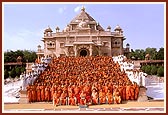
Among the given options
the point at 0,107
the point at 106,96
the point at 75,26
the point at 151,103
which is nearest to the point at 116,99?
the point at 106,96

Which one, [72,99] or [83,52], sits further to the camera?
[83,52]

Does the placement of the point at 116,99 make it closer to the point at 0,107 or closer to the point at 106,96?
the point at 106,96

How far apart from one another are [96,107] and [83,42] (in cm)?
2371

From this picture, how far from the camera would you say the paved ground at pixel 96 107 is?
16.0 meters

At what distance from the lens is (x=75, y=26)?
46.7m

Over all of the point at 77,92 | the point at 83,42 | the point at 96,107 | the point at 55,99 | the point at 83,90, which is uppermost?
the point at 83,42

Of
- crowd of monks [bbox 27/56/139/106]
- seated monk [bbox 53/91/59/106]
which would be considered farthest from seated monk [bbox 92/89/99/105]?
seated monk [bbox 53/91/59/106]

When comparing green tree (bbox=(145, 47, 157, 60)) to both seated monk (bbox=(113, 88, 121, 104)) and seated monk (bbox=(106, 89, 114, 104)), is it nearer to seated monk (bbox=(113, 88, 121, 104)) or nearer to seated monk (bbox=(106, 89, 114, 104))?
seated monk (bbox=(113, 88, 121, 104))

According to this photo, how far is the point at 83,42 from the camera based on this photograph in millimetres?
40250

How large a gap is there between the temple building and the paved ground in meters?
22.4

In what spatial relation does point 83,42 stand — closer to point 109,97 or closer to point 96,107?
point 109,97

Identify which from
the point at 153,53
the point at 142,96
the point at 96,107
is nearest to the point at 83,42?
the point at 153,53

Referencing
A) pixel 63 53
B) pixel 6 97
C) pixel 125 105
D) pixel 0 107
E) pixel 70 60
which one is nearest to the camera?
pixel 0 107

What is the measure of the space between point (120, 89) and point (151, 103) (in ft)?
5.36
